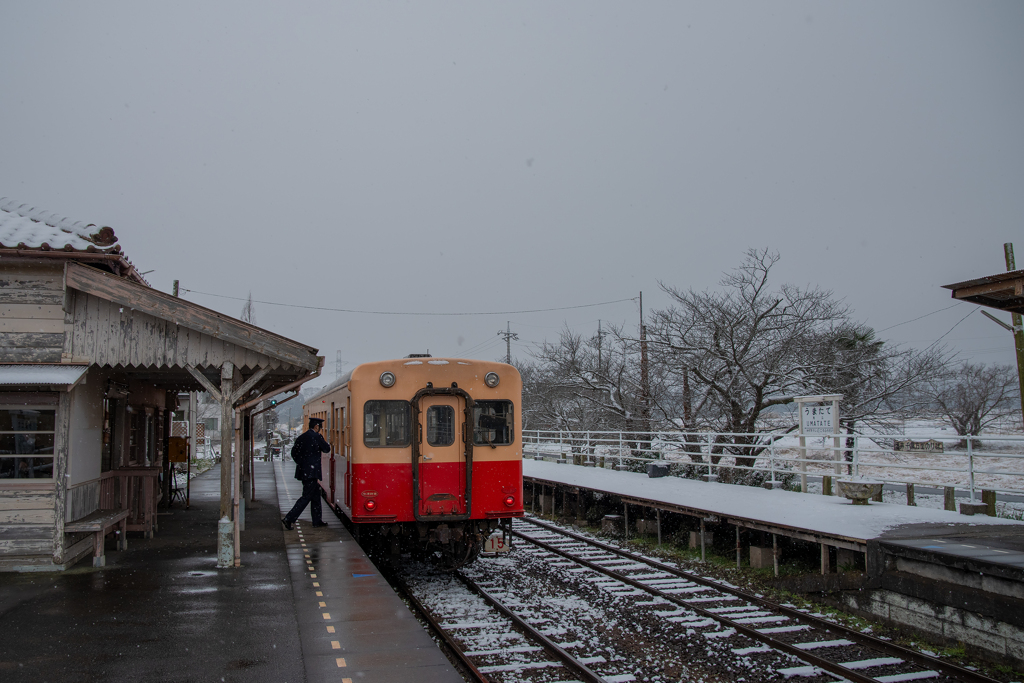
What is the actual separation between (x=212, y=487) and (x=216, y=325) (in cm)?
1316

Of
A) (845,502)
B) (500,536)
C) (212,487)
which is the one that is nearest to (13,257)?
(500,536)

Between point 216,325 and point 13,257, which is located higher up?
point 13,257

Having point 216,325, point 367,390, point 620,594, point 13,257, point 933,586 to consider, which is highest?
point 13,257

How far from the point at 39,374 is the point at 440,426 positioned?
4359mm

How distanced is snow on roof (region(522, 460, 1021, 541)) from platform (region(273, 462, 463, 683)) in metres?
4.89

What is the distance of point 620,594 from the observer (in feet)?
29.3

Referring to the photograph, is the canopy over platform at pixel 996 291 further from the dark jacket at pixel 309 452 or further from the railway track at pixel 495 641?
the dark jacket at pixel 309 452

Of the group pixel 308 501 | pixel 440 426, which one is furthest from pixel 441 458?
pixel 308 501

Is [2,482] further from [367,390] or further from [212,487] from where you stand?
[212,487]

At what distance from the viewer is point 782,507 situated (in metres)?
10.5

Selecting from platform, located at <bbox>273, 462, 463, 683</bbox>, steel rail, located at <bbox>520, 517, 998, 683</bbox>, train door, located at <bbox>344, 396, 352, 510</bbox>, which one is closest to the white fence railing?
steel rail, located at <bbox>520, 517, 998, 683</bbox>

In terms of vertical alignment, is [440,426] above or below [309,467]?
above

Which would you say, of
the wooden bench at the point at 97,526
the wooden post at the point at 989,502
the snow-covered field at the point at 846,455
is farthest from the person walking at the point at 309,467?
the wooden post at the point at 989,502

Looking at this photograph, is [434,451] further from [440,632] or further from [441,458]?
[440,632]
